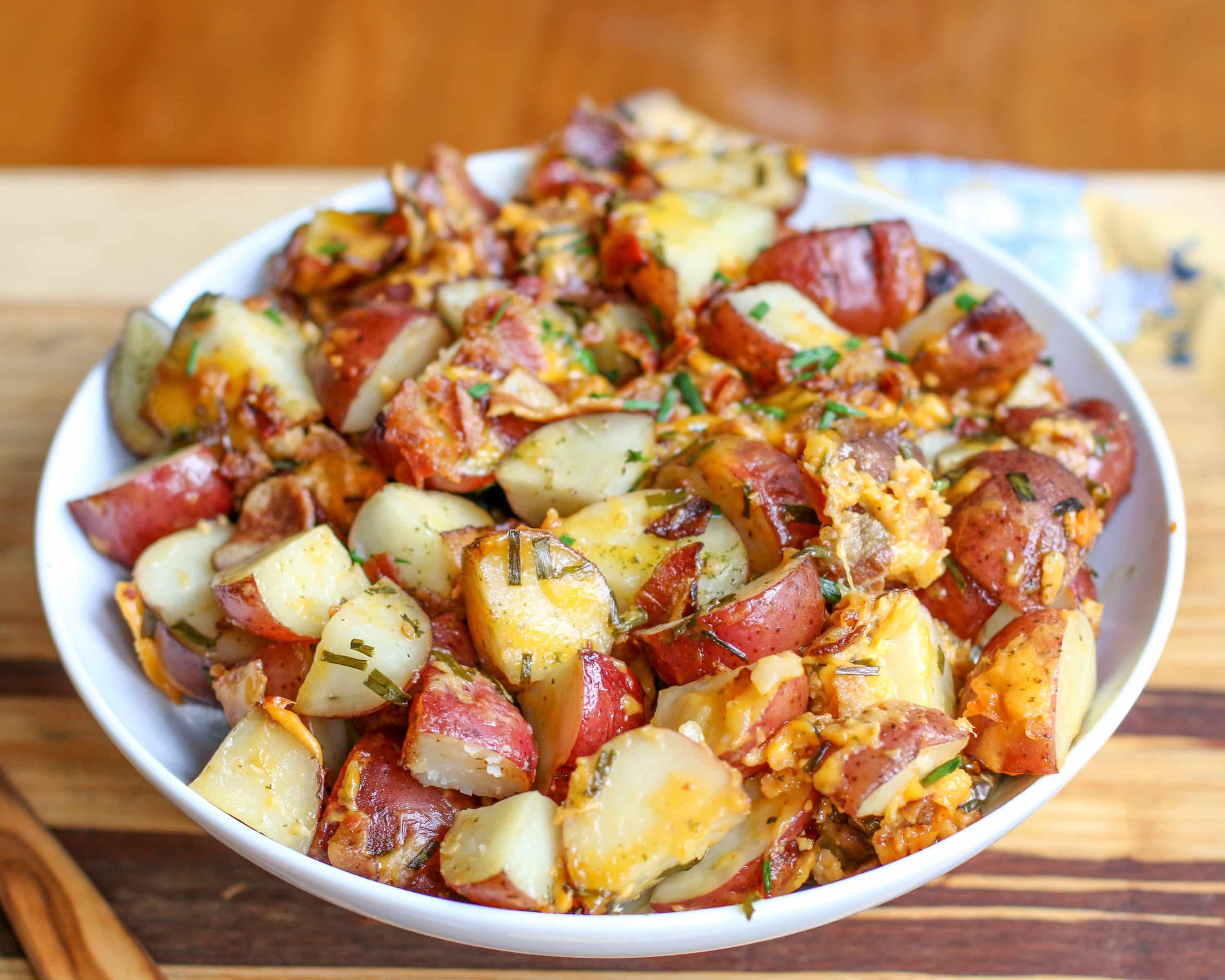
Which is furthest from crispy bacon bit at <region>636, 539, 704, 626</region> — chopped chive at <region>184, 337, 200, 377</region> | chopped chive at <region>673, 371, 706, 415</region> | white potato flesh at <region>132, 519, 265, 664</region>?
chopped chive at <region>184, 337, 200, 377</region>

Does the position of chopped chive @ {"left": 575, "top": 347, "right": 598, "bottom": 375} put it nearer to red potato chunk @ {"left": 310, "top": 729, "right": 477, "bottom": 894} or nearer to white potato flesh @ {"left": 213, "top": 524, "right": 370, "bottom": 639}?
white potato flesh @ {"left": 213, "top": 524, "right": 370, "bottom": 639}

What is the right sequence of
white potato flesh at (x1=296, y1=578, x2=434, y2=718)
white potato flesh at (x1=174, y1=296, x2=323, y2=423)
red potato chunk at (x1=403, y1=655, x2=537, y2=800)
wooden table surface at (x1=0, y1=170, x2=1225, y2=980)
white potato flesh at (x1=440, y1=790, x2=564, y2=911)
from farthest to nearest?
white potato flesh at (x1=174, y1=296, x2=323, y2=423), wooden table surface at (x1=0, y1=170, x2=1225, y2=980), white potato flesh at (x1=296, y1=578, x2=434, y2=718), red potato chunk at (x1=403, y1=655, x2=537, y2=800), white potato flesh at (x1=440, y1=790, x2=564, y2=911)

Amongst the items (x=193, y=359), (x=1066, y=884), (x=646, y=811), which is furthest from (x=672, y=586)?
(x=193, y=359)

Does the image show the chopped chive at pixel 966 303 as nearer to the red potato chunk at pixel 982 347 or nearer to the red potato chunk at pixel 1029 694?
the red potato chunk at pixel 982 347

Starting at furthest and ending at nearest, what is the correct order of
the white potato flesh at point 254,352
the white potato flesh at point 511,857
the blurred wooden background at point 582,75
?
the blurred wooden background at point 582,75 < the white potato flesh at point 254,352 < the white potato flesh at point 511,857

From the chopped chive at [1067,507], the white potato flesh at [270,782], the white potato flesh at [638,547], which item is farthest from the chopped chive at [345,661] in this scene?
the chopped chive at [1067,507]

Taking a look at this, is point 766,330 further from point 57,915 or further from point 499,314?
point 57,915
